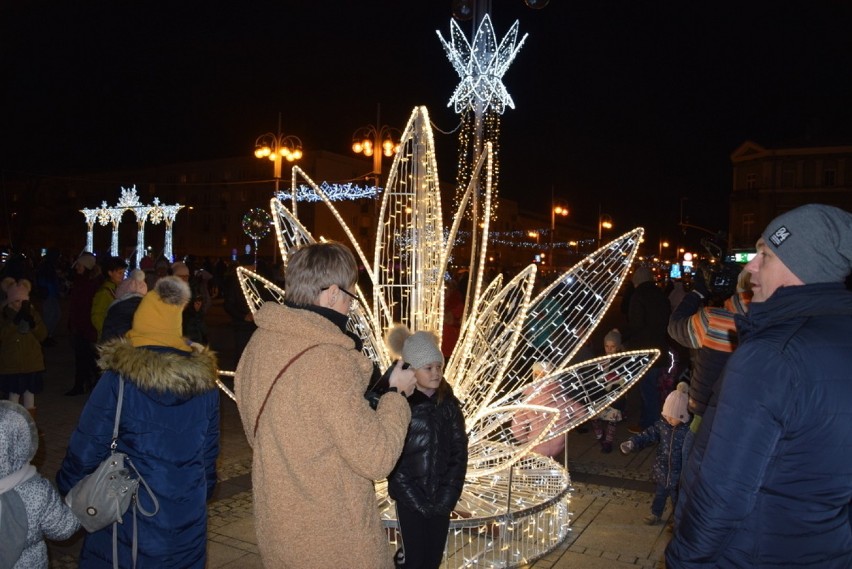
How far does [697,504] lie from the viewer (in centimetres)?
181

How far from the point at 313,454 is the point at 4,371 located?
677cm

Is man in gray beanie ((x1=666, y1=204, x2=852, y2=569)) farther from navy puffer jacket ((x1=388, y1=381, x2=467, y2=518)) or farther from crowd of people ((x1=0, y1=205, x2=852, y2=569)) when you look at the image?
navy puffer jacket ((x1=388, y1=381, x2=467, y2=518))

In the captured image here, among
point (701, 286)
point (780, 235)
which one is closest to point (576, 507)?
point (701, 286)

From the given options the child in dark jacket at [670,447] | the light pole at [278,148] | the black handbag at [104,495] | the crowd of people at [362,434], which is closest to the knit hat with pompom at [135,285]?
the crowd of people at [362,434]

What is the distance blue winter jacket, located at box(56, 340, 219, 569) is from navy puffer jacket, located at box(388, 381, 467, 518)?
929mm

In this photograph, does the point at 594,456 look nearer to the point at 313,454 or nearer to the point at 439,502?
the point at 439,502

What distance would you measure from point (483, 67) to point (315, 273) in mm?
8162

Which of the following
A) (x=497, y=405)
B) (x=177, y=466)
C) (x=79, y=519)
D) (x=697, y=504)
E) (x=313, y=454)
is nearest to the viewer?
(x=697, y=504)

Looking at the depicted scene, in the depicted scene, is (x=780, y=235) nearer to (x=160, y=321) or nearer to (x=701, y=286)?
(x=701, y=286)

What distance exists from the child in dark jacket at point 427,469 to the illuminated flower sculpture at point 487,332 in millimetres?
940

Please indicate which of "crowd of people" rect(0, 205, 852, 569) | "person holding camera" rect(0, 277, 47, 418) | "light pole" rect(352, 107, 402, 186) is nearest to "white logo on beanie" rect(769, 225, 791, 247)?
"crowd of people" rect(0, 205, 852, 569)

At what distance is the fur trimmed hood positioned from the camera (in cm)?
280

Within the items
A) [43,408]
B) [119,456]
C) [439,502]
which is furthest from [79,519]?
[43,408]

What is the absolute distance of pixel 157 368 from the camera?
2.81 m
